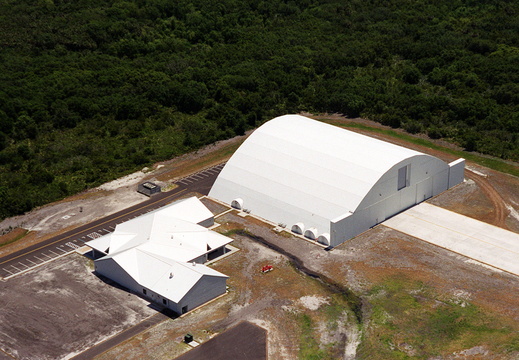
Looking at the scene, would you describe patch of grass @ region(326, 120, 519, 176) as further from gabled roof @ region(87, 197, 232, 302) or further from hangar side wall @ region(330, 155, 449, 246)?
gabled roof @ region(87, 197, 232, 302)

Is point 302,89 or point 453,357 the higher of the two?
point 302,89

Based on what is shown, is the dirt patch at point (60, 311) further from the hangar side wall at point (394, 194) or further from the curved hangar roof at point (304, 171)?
the hangar side wall at point (394, 194)

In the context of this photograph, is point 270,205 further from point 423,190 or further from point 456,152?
point 456,152

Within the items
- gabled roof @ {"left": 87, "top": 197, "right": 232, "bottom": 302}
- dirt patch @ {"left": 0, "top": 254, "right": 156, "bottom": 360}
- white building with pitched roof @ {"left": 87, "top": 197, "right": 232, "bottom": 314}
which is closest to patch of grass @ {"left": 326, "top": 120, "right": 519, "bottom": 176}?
gabled roof @ {"left": 87, "top": 197, "right": 232, "bottom": 302}

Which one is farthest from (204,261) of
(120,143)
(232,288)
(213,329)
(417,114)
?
(417,114)

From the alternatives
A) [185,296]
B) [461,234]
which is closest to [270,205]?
[185,296]

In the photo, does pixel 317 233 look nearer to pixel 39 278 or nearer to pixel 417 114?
pixel 39 278
